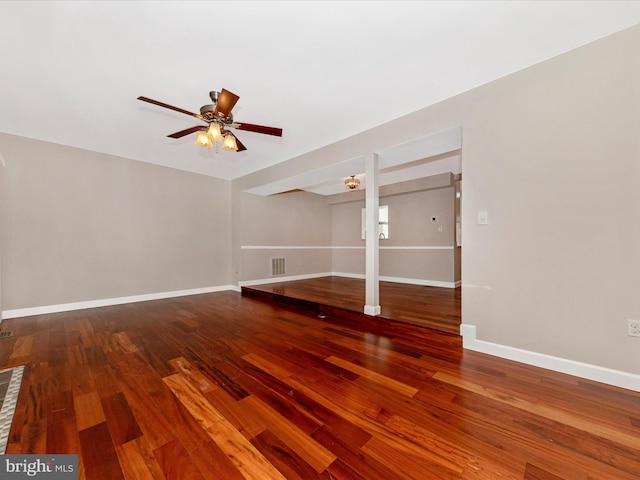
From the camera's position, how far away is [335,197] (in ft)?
23.5

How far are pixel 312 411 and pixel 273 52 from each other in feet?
8.82

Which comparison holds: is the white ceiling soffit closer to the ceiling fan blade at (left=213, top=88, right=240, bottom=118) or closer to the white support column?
the white support column

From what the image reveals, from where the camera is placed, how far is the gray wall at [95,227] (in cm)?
359

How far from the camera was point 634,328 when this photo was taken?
5.86ft

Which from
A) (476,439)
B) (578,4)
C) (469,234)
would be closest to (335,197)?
(469,234)

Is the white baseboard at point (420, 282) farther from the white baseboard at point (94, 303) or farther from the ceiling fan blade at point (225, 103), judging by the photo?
the ceiling fan blade at point (225, 103)

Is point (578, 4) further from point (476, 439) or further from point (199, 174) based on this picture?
point (199, 174)

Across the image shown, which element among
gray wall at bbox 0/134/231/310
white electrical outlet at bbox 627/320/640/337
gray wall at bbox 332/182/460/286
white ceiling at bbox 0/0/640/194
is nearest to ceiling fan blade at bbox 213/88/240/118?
white ceiling at bbox 0/0/640/194

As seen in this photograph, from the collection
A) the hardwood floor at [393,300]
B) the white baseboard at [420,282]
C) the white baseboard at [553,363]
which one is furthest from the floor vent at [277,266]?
the white baseboard at [553,363]

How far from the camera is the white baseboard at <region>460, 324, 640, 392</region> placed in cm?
180

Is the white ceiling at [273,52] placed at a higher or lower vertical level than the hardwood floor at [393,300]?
higher

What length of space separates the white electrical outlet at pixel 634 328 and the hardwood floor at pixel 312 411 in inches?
16.2

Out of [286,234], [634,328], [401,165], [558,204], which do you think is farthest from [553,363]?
[286,234]

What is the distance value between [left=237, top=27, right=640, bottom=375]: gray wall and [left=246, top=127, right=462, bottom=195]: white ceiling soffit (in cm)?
37
